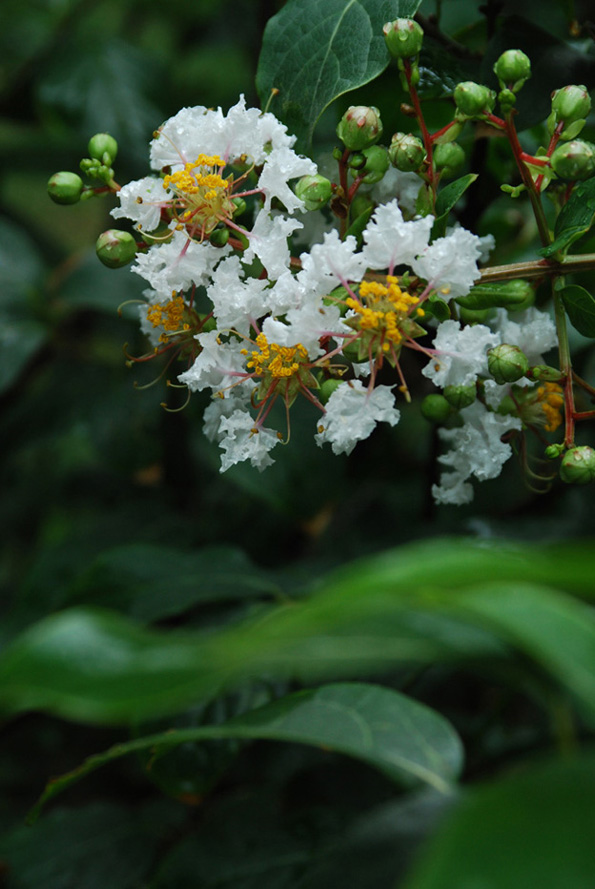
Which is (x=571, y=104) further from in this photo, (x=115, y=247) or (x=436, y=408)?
(x=115, y=247)

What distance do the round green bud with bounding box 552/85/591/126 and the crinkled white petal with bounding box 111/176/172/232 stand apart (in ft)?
1.05

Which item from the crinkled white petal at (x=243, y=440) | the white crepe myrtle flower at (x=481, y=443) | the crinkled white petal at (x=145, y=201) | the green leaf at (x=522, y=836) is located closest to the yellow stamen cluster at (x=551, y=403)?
the white crepe myrtle flower at (x=481, y=443)

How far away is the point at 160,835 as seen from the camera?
962mm

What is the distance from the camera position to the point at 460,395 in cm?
69

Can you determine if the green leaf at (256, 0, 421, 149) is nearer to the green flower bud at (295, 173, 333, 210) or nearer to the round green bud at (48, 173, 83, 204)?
the green flower bud at (295, 173, 333, 210)

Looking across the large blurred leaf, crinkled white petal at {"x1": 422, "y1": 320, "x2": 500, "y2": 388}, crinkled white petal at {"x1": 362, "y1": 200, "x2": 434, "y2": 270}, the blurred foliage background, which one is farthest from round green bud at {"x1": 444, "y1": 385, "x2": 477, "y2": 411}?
the large blurred leaf

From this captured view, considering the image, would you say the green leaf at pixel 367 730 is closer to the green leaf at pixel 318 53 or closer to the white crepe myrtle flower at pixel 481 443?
the white crepe myrtle flower at pixel 481 443

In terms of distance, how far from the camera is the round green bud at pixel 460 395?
686 mm

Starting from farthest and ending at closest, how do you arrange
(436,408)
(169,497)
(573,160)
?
(169,497) < (436,408) < (573,160)

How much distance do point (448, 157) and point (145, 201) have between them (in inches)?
10.0

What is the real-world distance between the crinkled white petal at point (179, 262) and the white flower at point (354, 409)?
0.49 ft

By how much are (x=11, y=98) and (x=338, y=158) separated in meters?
1.22

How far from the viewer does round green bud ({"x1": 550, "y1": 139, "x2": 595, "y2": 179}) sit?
62cm

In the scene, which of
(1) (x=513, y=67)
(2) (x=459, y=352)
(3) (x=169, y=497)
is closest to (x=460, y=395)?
(2) (x=459, y=352)
